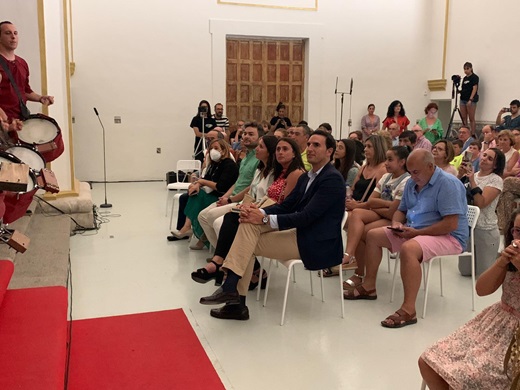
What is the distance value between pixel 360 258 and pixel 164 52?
7.09 meters

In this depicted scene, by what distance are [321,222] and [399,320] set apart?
796 millimetres

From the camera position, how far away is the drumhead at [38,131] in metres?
3.76

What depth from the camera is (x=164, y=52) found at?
32.5 feet

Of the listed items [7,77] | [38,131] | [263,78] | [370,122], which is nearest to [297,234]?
[38,131]

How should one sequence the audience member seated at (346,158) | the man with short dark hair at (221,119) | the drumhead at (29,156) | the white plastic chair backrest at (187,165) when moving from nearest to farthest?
1. the drumhead at (29,156)
2. the audience member seated at (346,158)
3. the white plastic chair backrest at (187,165)
4. the man with short dark hair at (221,119)

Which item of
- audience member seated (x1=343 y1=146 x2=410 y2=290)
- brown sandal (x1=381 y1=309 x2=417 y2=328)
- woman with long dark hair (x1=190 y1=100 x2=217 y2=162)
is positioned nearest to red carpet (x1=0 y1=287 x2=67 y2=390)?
brown sandal (x1=381 y1=309 x2=417 y2=328)

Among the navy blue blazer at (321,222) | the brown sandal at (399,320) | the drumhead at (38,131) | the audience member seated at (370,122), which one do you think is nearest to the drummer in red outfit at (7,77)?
the drumhead at (38,131)

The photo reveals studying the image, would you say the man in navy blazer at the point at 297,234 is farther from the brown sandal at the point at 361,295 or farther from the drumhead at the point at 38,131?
the drumhead at the point at 38,131

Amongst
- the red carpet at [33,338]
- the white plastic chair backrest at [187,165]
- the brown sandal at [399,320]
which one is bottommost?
the brown sandal at [399,320]

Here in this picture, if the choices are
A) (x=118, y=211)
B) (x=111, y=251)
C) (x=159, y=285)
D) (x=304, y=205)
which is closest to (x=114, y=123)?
(x=118, y=211)

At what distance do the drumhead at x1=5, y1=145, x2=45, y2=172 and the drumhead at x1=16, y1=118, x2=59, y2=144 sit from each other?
46 cm

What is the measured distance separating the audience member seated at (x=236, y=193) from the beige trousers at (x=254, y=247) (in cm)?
100

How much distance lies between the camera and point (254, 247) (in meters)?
3.42

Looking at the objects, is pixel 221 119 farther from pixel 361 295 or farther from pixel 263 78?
pixel 361 295
